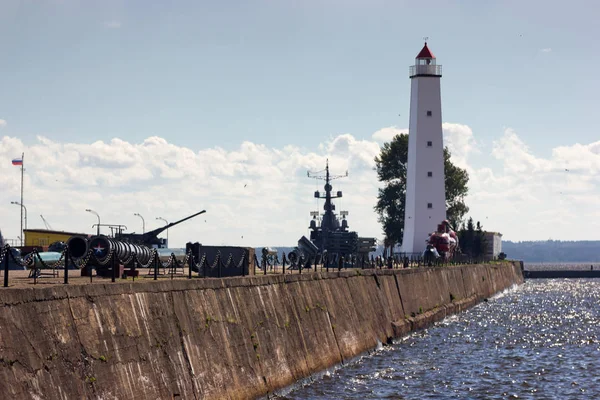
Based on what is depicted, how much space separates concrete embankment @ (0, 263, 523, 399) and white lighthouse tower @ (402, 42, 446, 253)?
143 ft

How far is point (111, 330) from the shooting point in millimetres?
16469

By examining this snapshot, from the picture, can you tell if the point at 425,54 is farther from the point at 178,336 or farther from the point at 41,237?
the point at 178,336

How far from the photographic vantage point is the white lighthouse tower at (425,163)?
249 ft

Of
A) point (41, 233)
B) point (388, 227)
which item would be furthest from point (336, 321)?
point (388, 227)

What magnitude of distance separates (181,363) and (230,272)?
9.49 meters

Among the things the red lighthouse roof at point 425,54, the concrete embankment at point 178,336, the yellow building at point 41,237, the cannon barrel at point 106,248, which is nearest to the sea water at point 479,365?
the concrete embankment at point 178,336

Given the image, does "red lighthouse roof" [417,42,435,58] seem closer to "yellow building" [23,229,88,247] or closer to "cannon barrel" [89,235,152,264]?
"yellow building" [23,229,88,247]

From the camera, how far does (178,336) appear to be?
1872 centimetres

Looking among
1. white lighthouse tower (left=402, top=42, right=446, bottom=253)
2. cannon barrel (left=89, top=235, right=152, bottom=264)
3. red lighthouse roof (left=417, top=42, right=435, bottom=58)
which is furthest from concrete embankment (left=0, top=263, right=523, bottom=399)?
red lighthouse roof (left=417, top=42, right=435, bottom=58)

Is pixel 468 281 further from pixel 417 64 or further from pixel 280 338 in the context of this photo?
pixel 280 338

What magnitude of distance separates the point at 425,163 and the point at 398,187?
22.2 meters

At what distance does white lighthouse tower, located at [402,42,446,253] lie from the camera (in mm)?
75938

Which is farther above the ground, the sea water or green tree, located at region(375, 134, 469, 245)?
green tree, located at region(375, 134, 469, 245)

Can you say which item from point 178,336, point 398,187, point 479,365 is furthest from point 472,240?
point 178,336
